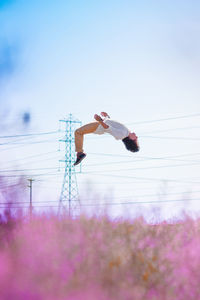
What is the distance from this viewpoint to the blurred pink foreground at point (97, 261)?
5566mm

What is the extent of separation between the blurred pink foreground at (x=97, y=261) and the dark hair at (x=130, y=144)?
2686mm

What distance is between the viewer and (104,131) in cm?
1002

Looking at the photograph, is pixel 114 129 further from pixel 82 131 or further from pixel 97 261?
pixel 97 261

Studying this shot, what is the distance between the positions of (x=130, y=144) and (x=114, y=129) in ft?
2.29

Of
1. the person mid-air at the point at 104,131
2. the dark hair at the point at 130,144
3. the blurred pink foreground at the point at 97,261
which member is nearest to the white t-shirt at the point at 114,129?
the person mid-air at the point at 104,131

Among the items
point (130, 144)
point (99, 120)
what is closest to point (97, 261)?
point (99, 120)

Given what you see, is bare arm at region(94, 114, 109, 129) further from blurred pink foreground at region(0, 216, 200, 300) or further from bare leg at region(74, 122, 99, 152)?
blurred pink foreground at region(0, 216, 200, 300)

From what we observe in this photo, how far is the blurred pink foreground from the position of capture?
5566 millimetres

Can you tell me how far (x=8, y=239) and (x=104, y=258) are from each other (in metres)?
1.94

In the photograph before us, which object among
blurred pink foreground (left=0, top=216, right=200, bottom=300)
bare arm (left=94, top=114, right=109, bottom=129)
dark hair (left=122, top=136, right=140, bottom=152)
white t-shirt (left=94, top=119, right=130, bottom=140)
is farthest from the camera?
dark hair (left=122, top=136, right=140, bottom=152)

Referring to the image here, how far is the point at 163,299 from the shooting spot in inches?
228

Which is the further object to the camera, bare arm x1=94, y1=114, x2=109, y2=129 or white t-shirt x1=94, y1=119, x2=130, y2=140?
white t-shirt x1=94, y1=119, x2=130, y2=140

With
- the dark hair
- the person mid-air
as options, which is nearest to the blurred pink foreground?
the person mid-air

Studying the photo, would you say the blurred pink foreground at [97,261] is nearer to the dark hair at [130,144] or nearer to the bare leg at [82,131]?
the bare leg at [82,131]
